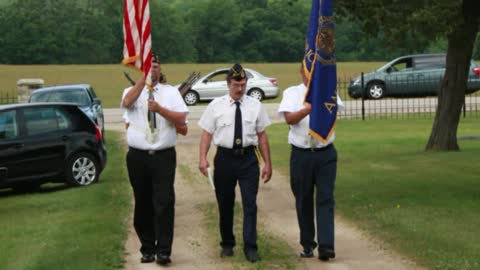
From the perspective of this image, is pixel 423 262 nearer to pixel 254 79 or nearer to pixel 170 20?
pixel 254 79

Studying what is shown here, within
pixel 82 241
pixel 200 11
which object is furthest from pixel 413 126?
pixel 200 11

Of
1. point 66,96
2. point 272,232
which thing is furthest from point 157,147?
point 66,96

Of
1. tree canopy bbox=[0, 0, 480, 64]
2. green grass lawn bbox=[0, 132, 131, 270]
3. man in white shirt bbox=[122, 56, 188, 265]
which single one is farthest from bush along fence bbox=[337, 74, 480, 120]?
tree canopy bbox=[0, 0, 480, 64]

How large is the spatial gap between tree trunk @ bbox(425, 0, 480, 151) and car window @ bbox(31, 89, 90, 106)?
879cm

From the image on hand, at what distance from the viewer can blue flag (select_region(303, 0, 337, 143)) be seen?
10.5 metres

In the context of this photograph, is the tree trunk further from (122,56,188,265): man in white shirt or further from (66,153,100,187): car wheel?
(122,56,188,265): man in white shirt

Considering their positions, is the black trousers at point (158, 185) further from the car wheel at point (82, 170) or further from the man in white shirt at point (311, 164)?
the car wheel at point (82, 170)

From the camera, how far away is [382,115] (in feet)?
117

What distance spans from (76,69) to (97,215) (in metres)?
60.9

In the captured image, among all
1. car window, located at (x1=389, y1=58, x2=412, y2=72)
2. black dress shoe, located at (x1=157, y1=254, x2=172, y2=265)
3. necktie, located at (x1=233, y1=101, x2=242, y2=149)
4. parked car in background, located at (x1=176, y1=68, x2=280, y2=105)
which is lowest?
parked car in background, located at (x1=176, y1=68, x2=280, y2=105)

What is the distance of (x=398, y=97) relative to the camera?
41.4 m

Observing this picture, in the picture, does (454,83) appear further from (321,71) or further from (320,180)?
(320,180)

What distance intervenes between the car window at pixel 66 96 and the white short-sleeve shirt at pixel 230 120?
1604 cm

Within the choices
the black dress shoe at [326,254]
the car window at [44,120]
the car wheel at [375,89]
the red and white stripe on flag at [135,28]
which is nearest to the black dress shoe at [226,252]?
the black dress shoe at [326,254]
